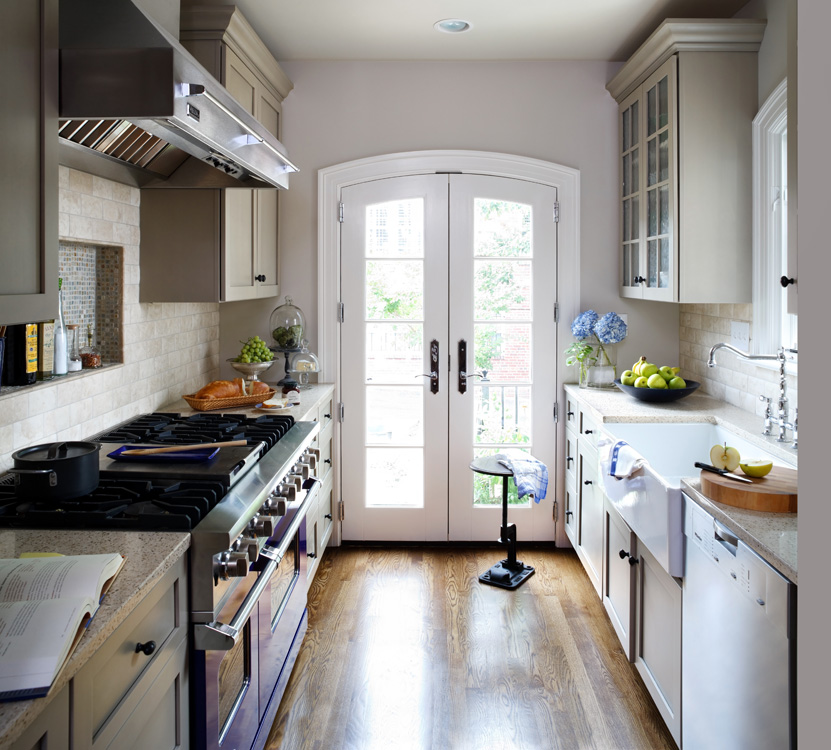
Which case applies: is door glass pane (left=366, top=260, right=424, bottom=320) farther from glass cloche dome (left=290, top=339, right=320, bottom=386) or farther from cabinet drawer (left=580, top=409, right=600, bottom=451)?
cabinet drawer (left=580, top=409, right=600, bottom=451)

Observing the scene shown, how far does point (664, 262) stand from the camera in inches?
142

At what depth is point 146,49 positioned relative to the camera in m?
1.84

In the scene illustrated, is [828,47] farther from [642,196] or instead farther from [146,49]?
[642,196]

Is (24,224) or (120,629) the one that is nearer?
(120,629)

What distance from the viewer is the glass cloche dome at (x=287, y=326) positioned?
4.10 m

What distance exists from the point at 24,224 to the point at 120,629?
83 cm

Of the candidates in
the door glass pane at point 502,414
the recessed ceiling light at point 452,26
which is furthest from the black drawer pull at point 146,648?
the recessed ceiling light at point 452,26

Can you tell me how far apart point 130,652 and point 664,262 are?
2975 millimetres

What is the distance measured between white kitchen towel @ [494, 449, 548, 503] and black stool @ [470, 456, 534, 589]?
0.03 metres

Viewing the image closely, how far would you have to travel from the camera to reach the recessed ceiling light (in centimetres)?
361

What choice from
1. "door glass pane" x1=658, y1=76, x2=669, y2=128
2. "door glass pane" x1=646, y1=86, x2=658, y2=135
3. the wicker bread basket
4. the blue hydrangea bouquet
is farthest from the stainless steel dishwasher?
"door glass pane" x1=646, y1=86, x2=658, y2=135

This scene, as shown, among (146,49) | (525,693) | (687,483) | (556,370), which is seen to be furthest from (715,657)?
(556,370)

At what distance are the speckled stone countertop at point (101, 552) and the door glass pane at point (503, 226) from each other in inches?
115

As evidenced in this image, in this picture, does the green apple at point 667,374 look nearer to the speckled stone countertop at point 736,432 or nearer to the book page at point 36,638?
the speckled stone countertop at point 736,432
